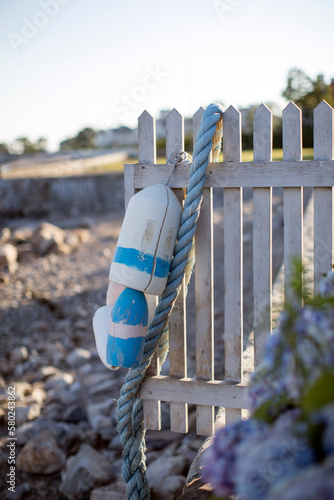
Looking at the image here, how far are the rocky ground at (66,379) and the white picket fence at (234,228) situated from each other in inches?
23.2

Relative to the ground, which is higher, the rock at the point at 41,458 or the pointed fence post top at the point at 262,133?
the pointed fence post top at the point at 262,133

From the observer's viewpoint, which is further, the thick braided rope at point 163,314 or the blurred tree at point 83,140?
the blurred tree at point 83,140

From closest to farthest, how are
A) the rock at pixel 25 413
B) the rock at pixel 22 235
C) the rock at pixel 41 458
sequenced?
the rock at pixel 41 458, the rock at pixel 25 413, the rock at pixel 22 235

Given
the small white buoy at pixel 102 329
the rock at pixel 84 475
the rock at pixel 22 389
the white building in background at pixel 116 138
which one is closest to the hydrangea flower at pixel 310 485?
the small white buoy at pixel 102 329

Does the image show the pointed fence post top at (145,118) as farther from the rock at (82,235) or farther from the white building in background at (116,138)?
the white building in background at (116,138)

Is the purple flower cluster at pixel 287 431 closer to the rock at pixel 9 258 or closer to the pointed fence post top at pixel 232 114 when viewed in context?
the pointed fence post top at pixel 232 114

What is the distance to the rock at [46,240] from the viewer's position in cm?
953

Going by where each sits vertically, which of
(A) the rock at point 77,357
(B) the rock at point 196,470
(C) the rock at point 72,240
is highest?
(C) the rock at point 72,240

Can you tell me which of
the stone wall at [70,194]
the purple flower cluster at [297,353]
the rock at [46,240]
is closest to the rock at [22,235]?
the rock at [46,240]

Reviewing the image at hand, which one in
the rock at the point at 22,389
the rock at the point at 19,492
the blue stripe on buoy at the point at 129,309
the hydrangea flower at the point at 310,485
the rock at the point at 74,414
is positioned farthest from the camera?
the rock at the point at 22,389

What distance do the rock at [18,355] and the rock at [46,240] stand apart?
4.29m

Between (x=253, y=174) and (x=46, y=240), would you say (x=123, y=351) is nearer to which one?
(x=253, y=174)

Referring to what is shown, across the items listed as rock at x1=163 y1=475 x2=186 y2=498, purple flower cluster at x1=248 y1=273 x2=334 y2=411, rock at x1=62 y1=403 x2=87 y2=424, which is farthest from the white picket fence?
rock at x1=62 y1=403 x2=87 y2=424

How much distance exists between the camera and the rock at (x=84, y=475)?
2787 mm
